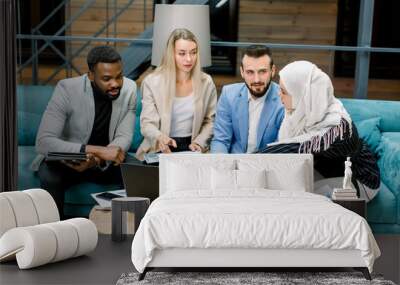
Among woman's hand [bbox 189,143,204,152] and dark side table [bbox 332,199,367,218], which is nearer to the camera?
dark side table [bbox 332,199,367,218]

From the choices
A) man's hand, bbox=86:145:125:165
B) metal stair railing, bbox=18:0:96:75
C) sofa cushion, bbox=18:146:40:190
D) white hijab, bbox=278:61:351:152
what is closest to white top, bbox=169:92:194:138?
man's hand, bbox=86:145:125:165

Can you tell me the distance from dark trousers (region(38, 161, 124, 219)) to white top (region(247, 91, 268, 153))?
113 cm

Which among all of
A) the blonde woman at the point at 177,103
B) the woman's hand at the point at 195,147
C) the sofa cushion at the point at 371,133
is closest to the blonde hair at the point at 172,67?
the blonde woman at the point at 177,103

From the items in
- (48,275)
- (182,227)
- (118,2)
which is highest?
(118,2)

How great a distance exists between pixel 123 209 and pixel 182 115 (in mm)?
1150

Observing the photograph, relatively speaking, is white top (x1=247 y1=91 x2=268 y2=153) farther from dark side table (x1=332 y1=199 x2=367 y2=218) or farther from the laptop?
dark side table (x1=332 y1=199 x2=367 y2=218)

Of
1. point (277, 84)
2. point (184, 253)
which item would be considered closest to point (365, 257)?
point (184, 253)

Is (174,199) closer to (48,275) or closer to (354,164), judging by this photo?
(48,275)

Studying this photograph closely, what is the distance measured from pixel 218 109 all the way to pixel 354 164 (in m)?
1.20

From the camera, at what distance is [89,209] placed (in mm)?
6461

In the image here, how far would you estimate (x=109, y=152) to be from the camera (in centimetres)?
661

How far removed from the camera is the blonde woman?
251 inches

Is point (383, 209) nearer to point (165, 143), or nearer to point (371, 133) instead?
point (371, 133)

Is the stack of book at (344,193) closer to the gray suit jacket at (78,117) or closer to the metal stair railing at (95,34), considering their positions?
the gray suit jacket at (78,117)
